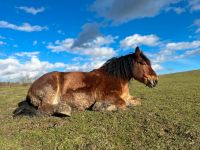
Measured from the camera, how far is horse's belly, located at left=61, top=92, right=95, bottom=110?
10.4 meters

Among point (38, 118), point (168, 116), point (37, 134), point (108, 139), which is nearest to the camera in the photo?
point (108, 139)

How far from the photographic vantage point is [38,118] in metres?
9.99

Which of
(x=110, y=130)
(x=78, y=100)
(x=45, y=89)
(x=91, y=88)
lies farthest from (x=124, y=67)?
(x=110, y=130)

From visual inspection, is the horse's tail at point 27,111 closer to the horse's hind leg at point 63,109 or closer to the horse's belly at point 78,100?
the horse's hind leg at point 63,109

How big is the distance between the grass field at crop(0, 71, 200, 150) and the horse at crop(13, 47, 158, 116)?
1.53 feet

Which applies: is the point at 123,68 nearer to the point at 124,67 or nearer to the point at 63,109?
the point at 124,67

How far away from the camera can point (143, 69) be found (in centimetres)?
1084

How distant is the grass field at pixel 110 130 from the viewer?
7262 mm

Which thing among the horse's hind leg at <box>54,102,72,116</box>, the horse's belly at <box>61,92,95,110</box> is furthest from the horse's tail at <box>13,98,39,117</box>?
the horse's belly at <box>61,92,95,110</box>

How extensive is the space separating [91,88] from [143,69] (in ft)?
6.11

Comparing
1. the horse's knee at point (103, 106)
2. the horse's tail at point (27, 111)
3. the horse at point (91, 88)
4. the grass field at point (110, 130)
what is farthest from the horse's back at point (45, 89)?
the horse's knee at point (103, 106)

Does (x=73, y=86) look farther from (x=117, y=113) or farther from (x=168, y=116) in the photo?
(x=168, y=116)

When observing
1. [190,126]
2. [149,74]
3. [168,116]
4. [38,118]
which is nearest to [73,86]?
[38,118]

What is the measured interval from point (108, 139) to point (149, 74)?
3.92m
